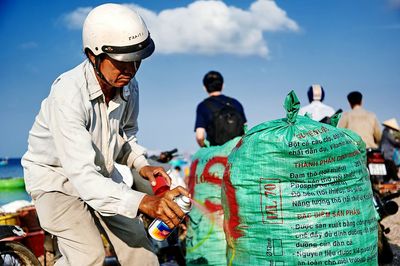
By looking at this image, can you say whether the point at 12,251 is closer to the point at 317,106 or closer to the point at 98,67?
the point at 98,67

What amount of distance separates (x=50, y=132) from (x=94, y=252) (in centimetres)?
60

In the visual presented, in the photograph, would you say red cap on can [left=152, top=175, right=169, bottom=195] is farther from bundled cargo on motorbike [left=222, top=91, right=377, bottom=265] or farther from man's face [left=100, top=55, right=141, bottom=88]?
bundled cargo on motorbike [left=222, top=91, right=377, bottom=265]

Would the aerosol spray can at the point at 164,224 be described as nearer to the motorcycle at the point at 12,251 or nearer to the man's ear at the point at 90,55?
the man's ear at the point at 90,55

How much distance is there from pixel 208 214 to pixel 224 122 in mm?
1289

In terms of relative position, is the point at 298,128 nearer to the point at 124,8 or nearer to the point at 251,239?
the point at 251,239

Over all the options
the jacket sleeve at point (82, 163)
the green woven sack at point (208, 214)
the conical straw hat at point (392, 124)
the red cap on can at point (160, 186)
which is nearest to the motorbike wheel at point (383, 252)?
the green woven sack at point (208, 214)

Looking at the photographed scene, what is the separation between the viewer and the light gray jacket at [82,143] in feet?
8.36

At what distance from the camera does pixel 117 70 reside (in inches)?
109

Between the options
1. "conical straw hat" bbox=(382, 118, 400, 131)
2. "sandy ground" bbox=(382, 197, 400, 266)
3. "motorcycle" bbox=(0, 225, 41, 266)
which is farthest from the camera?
"conical straw hat" bbox=(382, 118, 400, 131)

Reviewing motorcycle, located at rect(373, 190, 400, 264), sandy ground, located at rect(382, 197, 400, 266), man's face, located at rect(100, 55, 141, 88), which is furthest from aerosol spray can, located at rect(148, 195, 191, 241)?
sandy ground, located at rect(382, 197, 400, 266)

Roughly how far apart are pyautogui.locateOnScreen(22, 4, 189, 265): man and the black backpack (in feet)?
8.61

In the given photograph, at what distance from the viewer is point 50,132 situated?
2.81 metres

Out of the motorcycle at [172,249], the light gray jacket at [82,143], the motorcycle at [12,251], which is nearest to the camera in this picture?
the light gray jacket at [82,143]

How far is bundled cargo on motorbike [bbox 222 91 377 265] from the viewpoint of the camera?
3.18 m
